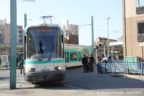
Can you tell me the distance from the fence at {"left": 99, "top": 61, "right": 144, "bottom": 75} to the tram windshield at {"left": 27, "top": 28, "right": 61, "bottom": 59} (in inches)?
312

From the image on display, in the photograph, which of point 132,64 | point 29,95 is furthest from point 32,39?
point 132,64

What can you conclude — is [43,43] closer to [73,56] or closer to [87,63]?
[87,63]

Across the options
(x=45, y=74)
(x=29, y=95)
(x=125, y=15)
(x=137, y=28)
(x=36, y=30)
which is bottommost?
(x=29, y=95)

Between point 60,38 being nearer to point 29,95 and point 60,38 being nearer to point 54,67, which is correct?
point 54,67

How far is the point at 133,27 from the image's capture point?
84.8 ft

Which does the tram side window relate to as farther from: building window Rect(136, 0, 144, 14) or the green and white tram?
the green and white tram

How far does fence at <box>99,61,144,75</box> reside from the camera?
17031mm

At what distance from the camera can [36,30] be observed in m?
11.9

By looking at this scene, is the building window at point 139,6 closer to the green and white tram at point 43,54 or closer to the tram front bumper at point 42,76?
the green and white tram at point 43,54

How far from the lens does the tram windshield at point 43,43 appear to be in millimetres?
11625

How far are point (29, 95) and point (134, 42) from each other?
1889 cm

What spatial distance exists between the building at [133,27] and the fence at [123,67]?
722 cm

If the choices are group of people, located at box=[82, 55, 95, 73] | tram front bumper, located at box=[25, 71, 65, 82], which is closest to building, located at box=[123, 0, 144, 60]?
group of people, located at box=[82, 55, 95, 73]

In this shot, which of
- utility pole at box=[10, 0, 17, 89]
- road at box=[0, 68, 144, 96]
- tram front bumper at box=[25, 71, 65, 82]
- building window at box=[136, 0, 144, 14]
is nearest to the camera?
road at box=[0, 68, 144, 96]
